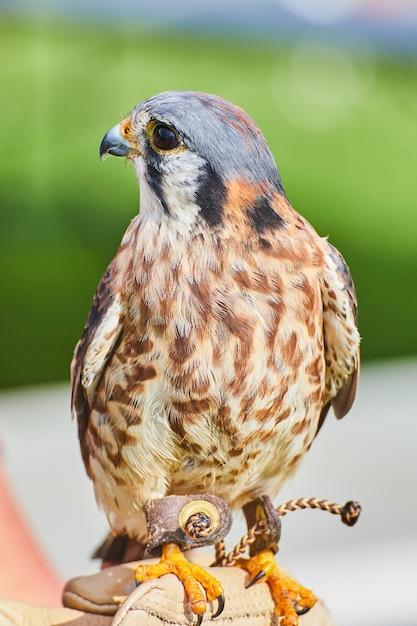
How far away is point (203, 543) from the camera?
3.92 feet

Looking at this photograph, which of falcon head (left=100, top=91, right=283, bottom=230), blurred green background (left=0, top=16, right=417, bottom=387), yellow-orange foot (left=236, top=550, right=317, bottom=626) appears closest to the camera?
falcon head (left=100, top=91, right=283, bottom=230)

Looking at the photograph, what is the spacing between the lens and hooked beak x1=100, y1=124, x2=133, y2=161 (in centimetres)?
121

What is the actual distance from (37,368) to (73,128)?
2796mm

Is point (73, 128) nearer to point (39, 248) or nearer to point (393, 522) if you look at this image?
point (39, 248)

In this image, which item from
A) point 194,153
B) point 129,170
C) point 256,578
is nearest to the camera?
point 194,153

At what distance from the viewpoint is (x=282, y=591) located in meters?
1.30

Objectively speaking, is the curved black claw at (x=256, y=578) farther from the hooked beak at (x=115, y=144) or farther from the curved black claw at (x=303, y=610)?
the hooked beak at (x=115, y=144)

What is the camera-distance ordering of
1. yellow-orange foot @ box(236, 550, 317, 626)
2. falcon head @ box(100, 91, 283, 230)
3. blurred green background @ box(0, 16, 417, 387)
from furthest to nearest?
1. blurred green background @ box(0, 16, 417, 387)
2. yellow-orange foot @ box(236, 550, 317, 626)
3. falcon head @ box(100, 91, 283, 230)

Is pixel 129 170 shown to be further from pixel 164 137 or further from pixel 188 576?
pixel 188 576

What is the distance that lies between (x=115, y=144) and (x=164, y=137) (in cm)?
7

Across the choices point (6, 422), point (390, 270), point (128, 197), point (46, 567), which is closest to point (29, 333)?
→ point (128, 197)

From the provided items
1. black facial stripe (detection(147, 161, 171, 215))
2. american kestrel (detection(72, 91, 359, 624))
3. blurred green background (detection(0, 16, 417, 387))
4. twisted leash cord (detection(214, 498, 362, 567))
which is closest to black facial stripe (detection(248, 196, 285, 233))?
american kestrel (detection(72, 91, 359, 624))

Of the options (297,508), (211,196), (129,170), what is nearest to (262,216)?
(211,196)

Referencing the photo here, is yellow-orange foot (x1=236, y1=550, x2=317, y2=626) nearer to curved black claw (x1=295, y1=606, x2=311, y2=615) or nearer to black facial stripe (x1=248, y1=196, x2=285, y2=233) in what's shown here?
curved black claw (x1=295, y1=606, x2=311, y2=615)
